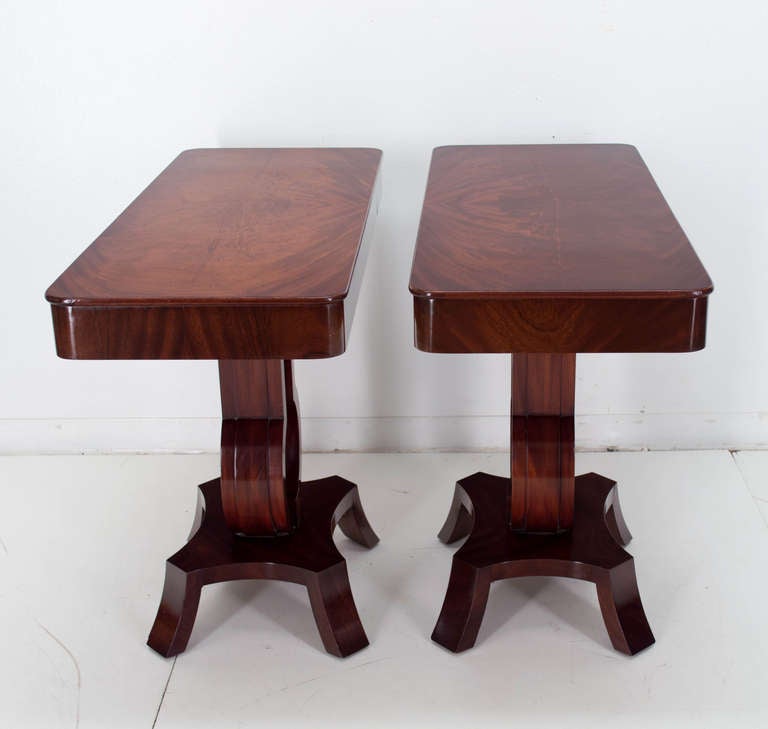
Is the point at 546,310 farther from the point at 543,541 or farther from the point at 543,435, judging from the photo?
the point at 543,541

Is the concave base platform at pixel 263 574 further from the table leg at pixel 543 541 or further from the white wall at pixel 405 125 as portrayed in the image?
the white wall at pixel 405 125

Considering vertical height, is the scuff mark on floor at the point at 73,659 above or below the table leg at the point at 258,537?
below

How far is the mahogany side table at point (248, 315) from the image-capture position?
4.72ft

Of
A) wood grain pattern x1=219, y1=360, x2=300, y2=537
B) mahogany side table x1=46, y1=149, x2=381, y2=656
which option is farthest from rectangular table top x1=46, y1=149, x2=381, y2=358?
wood grain pattern x1=219, y1=360, x2=300, y2=537

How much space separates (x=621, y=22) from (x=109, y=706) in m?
1.59

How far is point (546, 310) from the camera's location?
1.41 metres

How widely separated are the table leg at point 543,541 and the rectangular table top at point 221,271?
17.5 inches

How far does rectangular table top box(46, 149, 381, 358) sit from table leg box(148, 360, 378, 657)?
0.84 feet

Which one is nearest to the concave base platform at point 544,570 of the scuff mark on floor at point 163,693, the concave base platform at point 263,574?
the concave base platform at point 263,574

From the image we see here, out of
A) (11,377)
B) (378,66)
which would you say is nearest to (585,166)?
(378,66)

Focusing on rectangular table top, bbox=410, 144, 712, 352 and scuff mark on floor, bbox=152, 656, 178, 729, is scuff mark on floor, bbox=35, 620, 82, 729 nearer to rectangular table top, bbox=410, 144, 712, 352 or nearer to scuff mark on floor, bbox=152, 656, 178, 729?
scuff mark on floor, bbox=152, 656, 178, 729

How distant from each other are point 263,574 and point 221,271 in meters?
0.61

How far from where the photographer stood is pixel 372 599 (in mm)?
2010

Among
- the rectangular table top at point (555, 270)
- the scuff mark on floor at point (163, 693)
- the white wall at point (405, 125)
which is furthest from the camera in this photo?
the white wall at point (405, 125)
